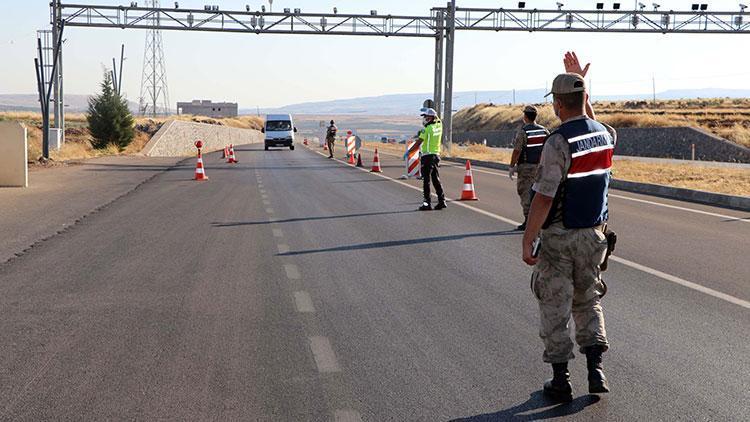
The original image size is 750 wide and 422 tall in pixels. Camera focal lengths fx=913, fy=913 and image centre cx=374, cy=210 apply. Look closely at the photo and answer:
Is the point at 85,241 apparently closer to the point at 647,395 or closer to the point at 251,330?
the point at 251,330

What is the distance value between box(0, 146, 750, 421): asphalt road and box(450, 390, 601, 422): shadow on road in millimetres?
17

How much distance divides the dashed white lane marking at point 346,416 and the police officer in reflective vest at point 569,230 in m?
1.16

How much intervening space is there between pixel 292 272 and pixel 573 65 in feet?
16.2

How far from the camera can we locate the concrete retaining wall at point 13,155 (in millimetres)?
20938

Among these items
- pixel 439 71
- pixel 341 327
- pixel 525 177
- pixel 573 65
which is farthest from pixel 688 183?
pixel 439 71

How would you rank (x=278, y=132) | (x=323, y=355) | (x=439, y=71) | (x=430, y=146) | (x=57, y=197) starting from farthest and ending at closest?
(x=278, y=132)
(x=439, y=71)
(x=57, y=197)
(x=430, y=146)
(x=323, y=355)

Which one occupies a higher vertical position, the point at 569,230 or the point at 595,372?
the point at 569,230

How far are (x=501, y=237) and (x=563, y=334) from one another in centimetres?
778

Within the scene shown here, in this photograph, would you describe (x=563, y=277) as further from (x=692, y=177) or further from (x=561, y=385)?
(x=692, y=177)

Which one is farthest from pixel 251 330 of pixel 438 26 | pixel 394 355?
pixel 438 26

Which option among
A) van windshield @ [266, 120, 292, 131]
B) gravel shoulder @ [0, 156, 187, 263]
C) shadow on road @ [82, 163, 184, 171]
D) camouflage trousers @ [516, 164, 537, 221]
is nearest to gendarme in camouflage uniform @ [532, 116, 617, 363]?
gravel shoulder @ [0, 156, 187, 263]

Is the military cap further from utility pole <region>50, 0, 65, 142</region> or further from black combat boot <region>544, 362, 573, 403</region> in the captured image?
utility pole <region>50, 0, 65, 142</region>

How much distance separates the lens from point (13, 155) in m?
21.2

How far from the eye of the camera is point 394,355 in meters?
6.24
